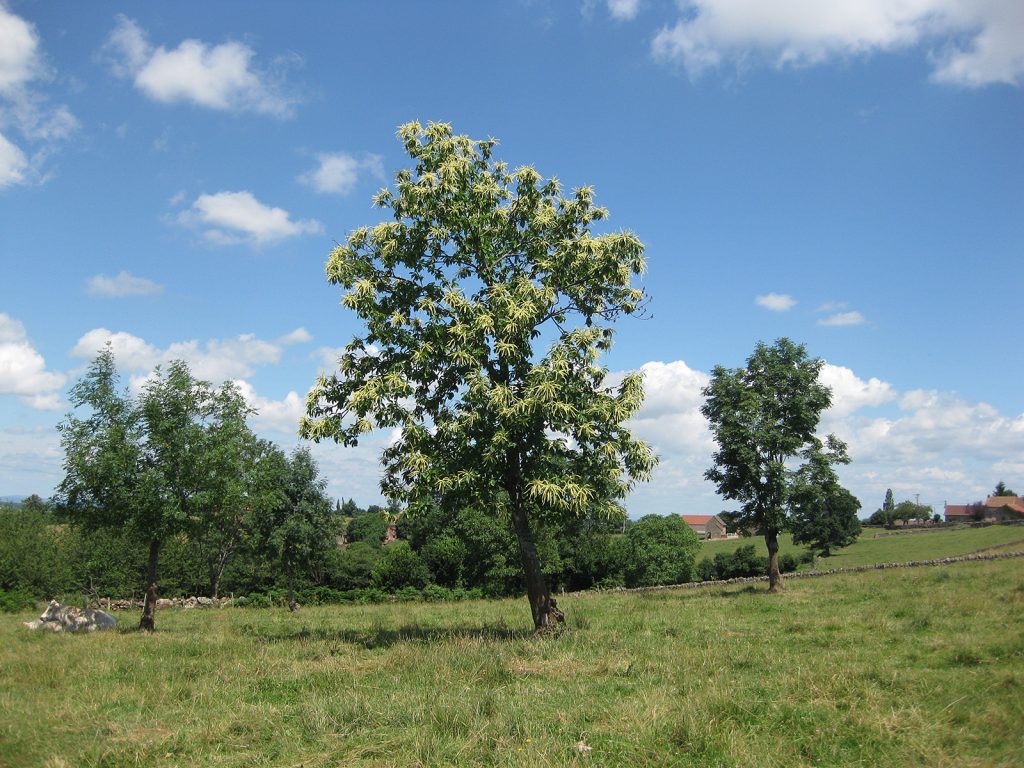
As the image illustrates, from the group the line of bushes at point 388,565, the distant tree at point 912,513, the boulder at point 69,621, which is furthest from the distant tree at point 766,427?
the distant tree at point 912,513

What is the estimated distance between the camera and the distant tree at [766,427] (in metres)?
34.0

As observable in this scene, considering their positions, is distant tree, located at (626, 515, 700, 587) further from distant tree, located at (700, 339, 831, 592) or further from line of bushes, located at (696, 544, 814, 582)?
distant tree, located at (700, 339, 831, 592)

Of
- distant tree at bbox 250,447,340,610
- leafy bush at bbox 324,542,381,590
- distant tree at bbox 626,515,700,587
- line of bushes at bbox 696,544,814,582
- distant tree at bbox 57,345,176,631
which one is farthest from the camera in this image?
line of bushes at bbox 696,544,814,582

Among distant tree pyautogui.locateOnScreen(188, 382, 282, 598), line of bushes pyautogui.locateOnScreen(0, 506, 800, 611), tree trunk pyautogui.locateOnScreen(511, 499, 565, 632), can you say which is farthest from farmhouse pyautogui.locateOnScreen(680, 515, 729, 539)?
tree trunk pyautogui.locateOnScreen(511, 499, 565, 632)

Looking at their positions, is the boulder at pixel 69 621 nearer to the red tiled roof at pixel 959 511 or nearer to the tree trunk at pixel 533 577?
the tree trunk at pixel 533 577

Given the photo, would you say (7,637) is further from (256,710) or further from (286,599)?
(286,599)

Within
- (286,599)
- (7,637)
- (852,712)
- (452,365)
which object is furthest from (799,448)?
(286,599)

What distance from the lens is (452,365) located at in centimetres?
1712

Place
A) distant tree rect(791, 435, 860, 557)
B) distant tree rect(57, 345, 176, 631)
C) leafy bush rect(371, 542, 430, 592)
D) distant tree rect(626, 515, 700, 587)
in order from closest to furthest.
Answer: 1. distant tree rect(57, 345, 176, 631)
2. distant tree rect(791, 435, 860, 557)
3. leafy bush rect(371, 542, 430, 592)
4. distant tree rect(626, 515, 700, 587)

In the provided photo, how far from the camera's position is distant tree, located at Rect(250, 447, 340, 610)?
131 ft

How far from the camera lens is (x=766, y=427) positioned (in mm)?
34219

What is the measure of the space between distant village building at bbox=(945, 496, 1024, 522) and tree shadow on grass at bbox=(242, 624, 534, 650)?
114 meters

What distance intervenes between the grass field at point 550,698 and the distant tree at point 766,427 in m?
16.0

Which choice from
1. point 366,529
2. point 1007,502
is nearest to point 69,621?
point 366,529
